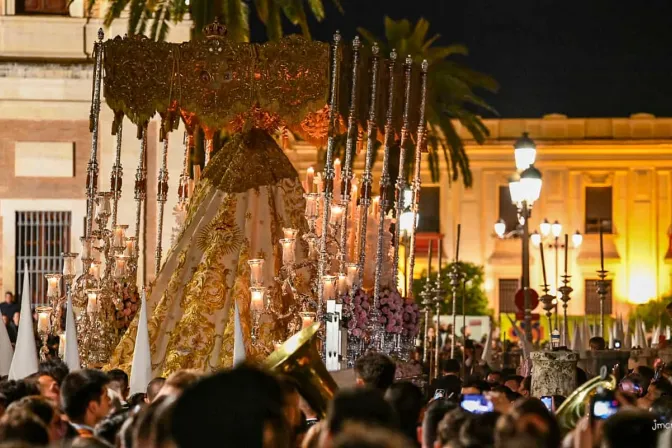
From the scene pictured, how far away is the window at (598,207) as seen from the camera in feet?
193

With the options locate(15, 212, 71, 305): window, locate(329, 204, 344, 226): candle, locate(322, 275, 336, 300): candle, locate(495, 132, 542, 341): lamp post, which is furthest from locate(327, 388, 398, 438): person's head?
locate(15, 212, 71, 305): window

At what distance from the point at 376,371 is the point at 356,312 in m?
6.91

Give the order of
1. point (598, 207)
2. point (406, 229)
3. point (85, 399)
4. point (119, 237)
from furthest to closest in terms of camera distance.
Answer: point (598, 207) → point (406, 229) → point (119, 237) → point (85, 399)

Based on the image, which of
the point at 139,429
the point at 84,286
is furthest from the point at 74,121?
the point at 139,429

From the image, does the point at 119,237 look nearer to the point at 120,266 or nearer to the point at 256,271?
the point at 120,266

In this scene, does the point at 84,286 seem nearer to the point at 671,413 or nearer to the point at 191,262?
the point at 191,262

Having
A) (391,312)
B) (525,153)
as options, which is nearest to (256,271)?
(391,312)

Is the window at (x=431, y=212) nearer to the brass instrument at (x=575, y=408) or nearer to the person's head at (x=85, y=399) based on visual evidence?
the brass instrument at (x=575, y=408)

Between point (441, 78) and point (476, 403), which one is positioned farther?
point (441, 78)

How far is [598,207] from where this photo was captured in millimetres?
59031

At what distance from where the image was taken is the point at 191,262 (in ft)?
56.9

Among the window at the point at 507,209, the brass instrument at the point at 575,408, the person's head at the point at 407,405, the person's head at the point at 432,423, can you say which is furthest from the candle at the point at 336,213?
the window at the point at 507,209

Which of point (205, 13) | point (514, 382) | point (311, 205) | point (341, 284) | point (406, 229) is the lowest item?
point (514, 382)

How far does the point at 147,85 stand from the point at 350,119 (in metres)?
2.24
